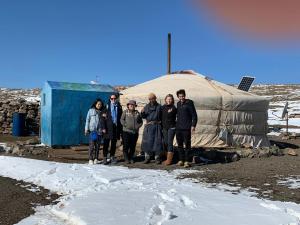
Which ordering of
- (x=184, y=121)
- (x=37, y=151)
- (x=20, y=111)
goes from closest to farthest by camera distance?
(x=184, y=121) < (x=37, y=151) < (x=20, y=111)

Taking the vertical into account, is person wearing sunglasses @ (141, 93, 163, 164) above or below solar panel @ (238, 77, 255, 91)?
below

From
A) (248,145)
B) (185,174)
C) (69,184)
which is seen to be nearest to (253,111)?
(248,145)

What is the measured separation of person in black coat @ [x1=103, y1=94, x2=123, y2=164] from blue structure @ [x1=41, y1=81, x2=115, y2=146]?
130 inches

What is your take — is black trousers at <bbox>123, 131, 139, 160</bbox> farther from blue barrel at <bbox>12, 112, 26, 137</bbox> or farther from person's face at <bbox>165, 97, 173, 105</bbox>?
blue barrel at <bbox>12, 112, 26, 137</bbox>

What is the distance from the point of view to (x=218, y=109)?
43.5 feet

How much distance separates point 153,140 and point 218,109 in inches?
150

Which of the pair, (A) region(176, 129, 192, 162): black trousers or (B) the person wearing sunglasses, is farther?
(B) the person wearing sunglasses

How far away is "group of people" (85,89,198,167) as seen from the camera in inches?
376

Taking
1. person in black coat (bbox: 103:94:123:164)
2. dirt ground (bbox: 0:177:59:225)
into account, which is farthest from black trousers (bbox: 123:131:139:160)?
dirt ground (bbox: 0:177:59:225)

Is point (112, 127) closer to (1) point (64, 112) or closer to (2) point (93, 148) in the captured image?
(2) point (93, 148)

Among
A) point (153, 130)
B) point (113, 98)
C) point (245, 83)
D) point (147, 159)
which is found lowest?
point (147, 159)

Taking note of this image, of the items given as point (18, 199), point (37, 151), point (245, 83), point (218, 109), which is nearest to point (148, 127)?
point (37, 151)

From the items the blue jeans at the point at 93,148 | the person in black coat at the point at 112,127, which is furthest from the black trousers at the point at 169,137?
the blue jeans at the point at 93,148

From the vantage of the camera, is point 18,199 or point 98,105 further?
point 98,105
